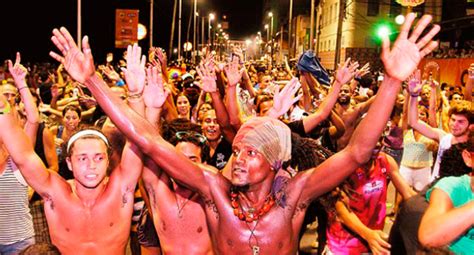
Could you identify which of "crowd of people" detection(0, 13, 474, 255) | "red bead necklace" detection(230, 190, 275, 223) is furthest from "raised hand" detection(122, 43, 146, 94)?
"red bead necklace" detection(230, 190, 275, 223)

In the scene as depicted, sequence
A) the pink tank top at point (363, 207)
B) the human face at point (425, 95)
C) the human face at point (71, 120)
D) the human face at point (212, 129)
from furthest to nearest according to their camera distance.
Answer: the human face at point (425, 95), the human face at point (71, 120), the human face at point (212, 129), the pink tank top at point (363, 207)

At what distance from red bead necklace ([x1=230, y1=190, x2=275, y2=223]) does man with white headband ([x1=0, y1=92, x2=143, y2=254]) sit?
2.61 ft

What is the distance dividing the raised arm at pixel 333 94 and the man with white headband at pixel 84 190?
226 centimetres

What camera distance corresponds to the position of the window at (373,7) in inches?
1891

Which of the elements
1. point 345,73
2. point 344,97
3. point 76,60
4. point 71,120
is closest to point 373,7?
point 344,97

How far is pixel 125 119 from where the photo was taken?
136 inches

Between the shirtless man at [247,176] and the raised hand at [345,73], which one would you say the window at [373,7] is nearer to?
the raised hand at [345,73]

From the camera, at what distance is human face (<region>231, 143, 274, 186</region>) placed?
11.6 ft

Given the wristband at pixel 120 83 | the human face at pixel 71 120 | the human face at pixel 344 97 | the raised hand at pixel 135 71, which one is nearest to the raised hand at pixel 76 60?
the raised hand at pixel 135 71

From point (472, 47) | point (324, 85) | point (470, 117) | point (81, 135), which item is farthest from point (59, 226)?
point (472, 47)

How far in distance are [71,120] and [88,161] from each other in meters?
3.81

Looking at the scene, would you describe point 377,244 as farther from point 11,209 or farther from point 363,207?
point 11,209

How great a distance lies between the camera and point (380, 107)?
10.5 ft

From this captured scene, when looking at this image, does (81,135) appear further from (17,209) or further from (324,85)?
(324,85)
